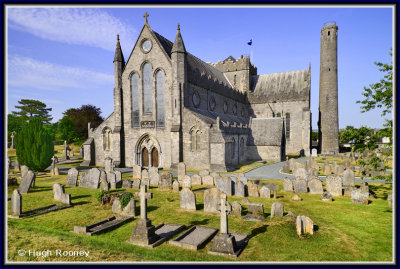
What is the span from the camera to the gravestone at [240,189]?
1468cm

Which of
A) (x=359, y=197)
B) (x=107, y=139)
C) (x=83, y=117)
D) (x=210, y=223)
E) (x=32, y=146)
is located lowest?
(x=210, y=223)

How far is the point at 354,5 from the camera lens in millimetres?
6270

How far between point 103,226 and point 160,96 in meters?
19.1

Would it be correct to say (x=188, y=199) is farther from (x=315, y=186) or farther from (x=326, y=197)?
(x=315, y=186)

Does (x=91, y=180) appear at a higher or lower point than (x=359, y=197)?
higher

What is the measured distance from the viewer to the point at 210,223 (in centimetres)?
1033

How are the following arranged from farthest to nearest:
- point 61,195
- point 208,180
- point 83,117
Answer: point 83,117 → point 208,180 → point 61,195

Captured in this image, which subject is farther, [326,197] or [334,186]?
[334,186]

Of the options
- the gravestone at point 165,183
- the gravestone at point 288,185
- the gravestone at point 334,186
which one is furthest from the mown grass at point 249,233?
the gravestone at point 165,183

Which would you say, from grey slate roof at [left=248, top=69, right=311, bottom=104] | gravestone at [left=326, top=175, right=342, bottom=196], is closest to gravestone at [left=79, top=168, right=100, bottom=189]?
gravestone at [left=326, top=175, right=342, bottom=196]

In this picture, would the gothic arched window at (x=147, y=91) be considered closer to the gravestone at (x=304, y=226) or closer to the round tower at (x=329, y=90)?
the gravestone at (x=304, y=226)

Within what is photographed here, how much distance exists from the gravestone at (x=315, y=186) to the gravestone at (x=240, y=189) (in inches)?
160

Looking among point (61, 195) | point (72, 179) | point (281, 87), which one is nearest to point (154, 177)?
point (72, 179)

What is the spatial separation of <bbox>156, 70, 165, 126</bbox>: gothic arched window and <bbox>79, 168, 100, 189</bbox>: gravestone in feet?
36.4
